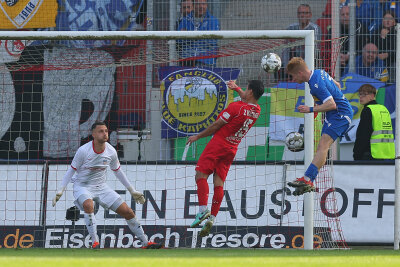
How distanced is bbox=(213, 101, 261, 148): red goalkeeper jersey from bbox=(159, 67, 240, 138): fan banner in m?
2.57

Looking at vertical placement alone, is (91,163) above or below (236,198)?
above

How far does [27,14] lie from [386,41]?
21.6 feet

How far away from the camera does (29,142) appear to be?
1493 cm

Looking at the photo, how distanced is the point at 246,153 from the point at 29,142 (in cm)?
370

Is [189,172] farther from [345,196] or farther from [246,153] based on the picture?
[345,196]

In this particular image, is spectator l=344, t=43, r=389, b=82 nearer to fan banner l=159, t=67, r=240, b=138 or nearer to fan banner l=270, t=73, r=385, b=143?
fan banner l=270, t=73, r=385, b=143

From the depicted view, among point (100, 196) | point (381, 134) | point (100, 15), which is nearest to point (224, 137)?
point (100, 196)

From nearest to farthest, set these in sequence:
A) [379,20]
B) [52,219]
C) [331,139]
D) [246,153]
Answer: [331,139] < [52,219] < [246,153] < [379,20]

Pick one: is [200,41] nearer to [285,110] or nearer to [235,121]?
[285,110]

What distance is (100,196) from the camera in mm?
12383

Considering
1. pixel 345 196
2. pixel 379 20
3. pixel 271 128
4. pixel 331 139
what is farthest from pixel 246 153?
pixel 379 20

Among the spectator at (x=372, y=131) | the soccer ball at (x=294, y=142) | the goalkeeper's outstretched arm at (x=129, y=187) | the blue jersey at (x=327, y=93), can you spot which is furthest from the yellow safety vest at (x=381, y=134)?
the goalkeeper's outstretched arm at (x=129, y=187)

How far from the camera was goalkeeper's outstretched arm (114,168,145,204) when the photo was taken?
12203 mm

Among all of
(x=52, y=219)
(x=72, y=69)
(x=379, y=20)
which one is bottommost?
(x=52, y=219)
